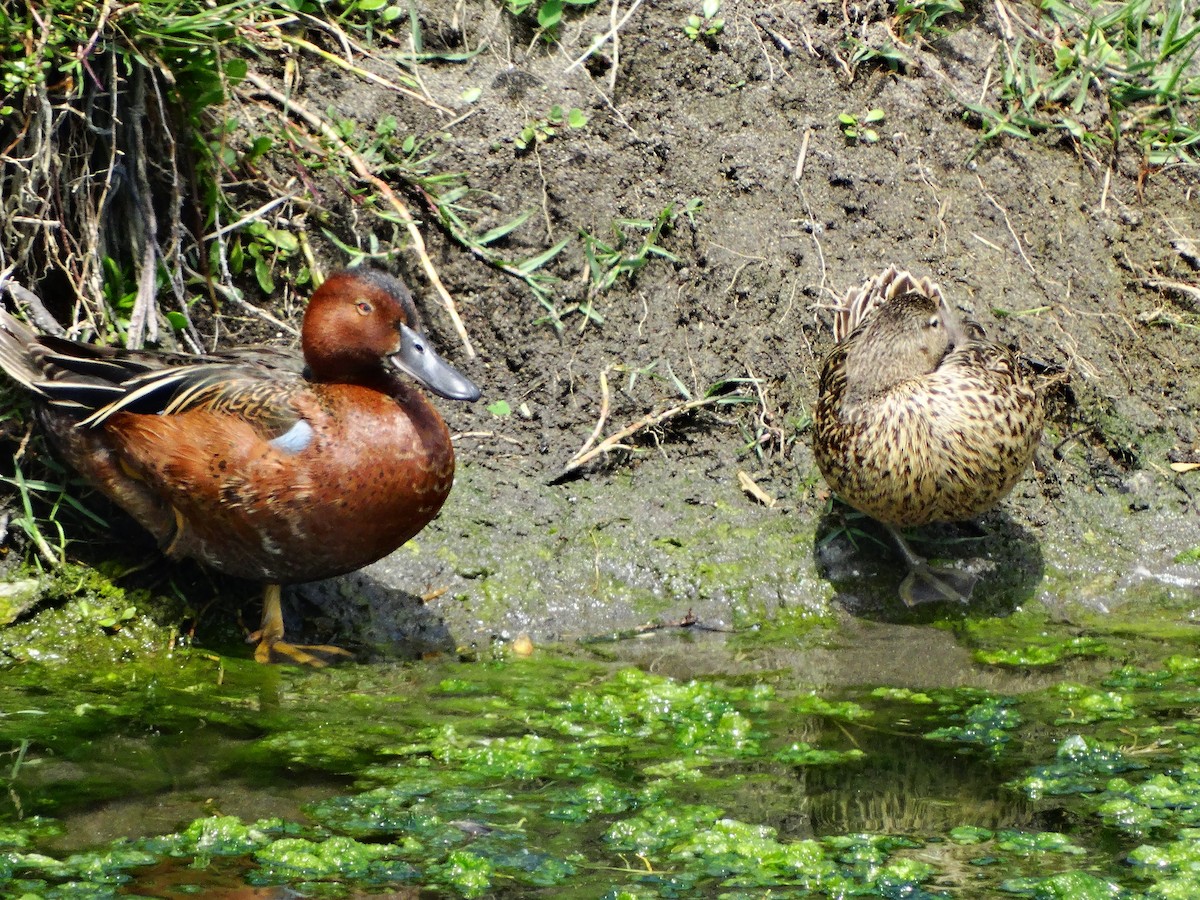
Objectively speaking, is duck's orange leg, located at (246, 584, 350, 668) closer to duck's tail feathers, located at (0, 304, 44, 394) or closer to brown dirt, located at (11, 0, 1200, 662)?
brown dirt, located at (11, 0, 1200, 662)

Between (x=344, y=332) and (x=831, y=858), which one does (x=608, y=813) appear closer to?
(x=831, y=858)

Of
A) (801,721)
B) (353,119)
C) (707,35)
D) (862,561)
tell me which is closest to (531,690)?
(801,721)

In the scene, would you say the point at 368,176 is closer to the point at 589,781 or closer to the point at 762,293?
the point at 762,293

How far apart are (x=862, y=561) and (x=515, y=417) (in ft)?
5.09

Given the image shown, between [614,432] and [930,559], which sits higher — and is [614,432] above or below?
above

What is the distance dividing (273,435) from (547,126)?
2.37m

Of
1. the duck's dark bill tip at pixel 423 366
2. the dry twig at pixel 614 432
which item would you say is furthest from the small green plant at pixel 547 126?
the duck's dark bill tip at pixel 423 366

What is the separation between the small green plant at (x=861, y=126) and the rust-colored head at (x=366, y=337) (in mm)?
2775

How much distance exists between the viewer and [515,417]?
5926mm

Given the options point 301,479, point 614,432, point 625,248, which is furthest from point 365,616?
point 625,248

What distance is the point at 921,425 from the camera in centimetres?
532

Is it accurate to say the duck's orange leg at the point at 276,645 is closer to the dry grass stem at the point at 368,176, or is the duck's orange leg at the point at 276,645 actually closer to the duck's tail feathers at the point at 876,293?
the dry grass stem at the point at 368,176

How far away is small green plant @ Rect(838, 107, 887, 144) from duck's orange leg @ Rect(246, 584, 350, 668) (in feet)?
11.3

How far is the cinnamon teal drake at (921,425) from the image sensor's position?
208 inches
